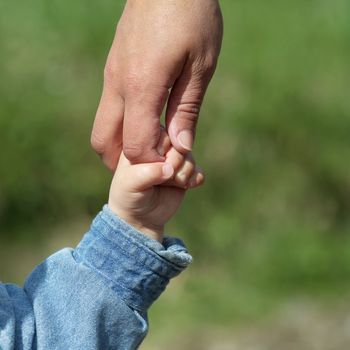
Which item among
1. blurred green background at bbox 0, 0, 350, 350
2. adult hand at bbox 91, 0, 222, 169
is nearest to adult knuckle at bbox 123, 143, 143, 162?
adult hand at bbox 91, 0, 222, 169

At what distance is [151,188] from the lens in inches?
53.1

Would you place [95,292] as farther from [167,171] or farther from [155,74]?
[155,74]

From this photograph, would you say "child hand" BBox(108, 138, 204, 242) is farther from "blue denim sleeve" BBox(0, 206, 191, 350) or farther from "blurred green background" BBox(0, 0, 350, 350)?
"blurred green background" BBox(0, 0, 350, 350)

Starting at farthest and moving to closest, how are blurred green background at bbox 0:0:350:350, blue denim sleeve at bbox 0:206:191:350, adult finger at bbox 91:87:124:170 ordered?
blurred green background at bbox 0:0:350:350 < adult finger at bbox 91:87:124:170 < blue denim sleeve at bbox 0:206:191:350

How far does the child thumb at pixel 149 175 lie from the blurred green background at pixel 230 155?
2564mm

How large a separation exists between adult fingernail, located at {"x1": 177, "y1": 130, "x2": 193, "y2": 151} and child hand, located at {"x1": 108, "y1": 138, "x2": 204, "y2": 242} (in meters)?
0.01

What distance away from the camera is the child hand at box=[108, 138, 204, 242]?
4.33ft

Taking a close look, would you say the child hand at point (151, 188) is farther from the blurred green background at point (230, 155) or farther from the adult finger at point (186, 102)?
the blurred green background at point (230, 155)

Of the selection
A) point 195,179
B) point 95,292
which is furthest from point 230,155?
point 95,292

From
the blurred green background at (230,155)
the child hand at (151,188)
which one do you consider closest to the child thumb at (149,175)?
the child hand at (151,188)

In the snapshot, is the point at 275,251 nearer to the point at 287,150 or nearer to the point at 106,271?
the point at 287,150

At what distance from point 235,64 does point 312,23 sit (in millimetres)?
483

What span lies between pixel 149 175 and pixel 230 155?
9.99 ft

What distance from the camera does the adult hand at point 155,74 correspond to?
51.4 inches
